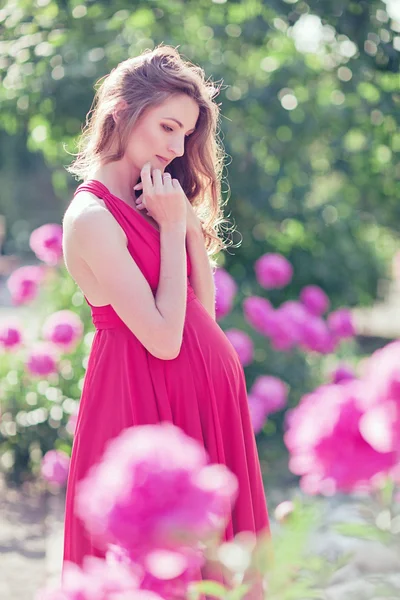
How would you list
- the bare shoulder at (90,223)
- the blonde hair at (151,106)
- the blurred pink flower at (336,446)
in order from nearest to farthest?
the blurred pink flower at (336,446)
the bare shoulder at (90,223)
the blonde hair at (151,106)

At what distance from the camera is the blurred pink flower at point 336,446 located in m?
0.96

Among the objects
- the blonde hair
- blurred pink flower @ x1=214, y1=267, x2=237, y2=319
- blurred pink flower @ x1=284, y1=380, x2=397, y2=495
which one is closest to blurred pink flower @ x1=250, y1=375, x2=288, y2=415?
blurred pink flower @ x1=214, y1=267, x2=237, y2=319

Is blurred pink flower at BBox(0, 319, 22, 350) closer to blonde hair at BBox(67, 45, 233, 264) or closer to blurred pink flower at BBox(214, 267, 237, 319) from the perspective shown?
blurred pink flower at BBox(214, 267, 237, 319)

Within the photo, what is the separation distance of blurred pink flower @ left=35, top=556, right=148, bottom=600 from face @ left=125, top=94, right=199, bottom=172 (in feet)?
4.36

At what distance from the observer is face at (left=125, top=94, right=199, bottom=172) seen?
6.82 feet

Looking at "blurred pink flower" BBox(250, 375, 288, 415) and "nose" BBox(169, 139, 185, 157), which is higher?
"nose" BBox(169, 139, 185, 157)

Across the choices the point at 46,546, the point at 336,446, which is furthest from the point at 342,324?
the point at 336,446

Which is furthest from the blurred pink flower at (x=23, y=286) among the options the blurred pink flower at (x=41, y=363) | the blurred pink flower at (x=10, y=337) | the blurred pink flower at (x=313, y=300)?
the blurred pink flower at (x=313, y=300)

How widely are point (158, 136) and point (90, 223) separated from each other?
361 mm

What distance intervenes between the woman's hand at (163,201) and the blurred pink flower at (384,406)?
1.12 metres

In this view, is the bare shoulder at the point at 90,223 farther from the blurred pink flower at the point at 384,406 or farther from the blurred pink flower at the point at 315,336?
the blurred pink flower at the point at 315,336

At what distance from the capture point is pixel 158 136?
2.09 meters

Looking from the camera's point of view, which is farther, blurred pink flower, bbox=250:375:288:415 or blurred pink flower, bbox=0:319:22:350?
blurred pink flower, bbox=0:319:22:350

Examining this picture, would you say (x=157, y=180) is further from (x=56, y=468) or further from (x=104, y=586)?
(x=56, y=468)
